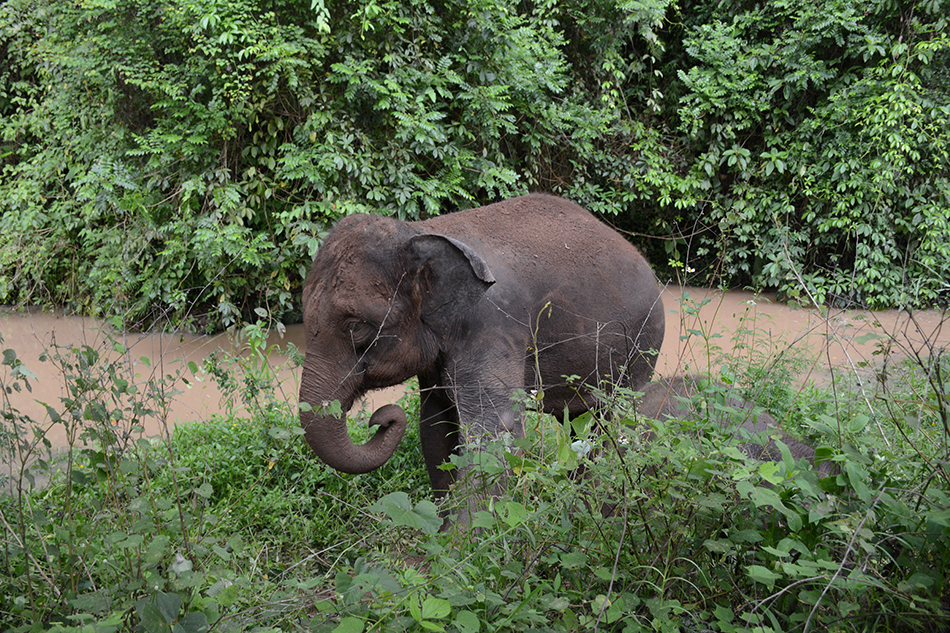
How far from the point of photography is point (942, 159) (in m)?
8.61

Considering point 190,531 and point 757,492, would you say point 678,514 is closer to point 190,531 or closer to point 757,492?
point 757,492

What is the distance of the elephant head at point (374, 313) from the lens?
10.1 ft

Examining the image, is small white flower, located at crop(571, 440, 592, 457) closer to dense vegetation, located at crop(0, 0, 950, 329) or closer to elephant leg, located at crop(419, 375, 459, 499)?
elephant leg, located at crop(419, 375, 459, 499)

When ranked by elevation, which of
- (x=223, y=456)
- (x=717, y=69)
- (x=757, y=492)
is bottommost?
(x=223, y=456)

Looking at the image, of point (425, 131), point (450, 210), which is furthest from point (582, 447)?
point (450, 210)

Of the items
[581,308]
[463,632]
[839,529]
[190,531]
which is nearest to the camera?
[463,632]

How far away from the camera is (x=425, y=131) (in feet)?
22.9

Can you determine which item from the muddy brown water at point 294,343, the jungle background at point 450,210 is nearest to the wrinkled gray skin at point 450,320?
the jungle background at point 450,210

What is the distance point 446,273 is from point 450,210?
16.3 feet

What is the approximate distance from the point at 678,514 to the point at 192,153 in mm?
6538

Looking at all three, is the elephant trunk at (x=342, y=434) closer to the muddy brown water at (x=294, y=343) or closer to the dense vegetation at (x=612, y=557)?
the dense vegetation at (x=612, y=557)

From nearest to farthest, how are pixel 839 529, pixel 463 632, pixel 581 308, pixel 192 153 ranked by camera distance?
pixel 463 632
pixel 839 529
pixel 581 308
pixel 192 153

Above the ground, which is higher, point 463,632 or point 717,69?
point 717,69

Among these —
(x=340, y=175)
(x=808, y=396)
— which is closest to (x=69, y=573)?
(x=808, y=396)
